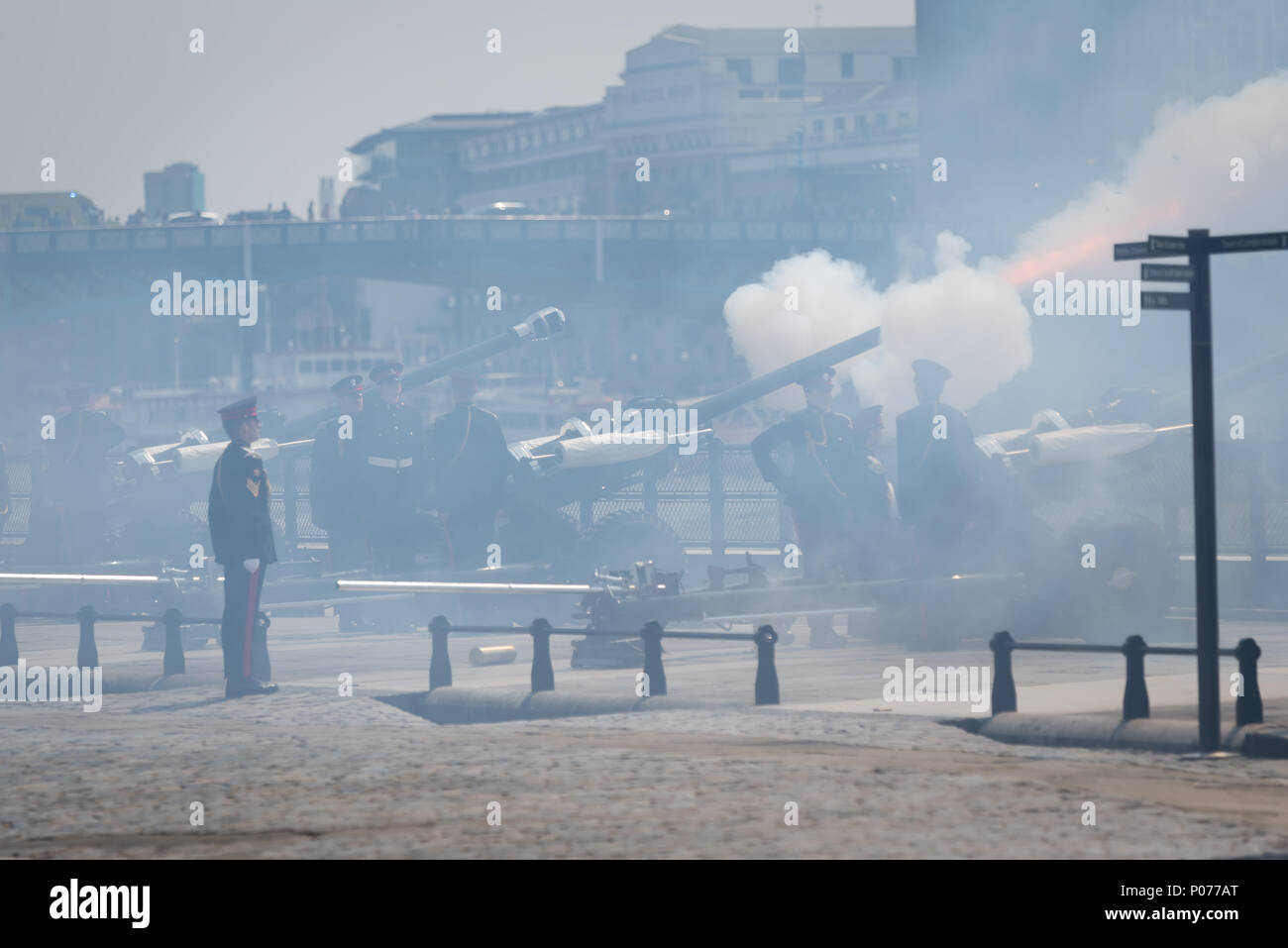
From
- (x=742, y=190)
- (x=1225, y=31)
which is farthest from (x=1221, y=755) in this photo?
(x=742, y=190)

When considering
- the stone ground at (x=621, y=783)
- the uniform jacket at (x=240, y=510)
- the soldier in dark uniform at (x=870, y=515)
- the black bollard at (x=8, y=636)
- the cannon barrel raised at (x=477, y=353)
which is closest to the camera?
the stone ground at (x=621, y=783)

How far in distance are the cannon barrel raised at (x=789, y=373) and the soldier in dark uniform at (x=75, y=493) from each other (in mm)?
6465

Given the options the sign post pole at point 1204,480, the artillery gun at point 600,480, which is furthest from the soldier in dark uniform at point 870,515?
the sign post pole at point 1204,480

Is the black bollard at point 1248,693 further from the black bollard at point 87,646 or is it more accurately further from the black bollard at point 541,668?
the black bollard at point 87,646

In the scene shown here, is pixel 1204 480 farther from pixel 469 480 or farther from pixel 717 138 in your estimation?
pixel 717 138

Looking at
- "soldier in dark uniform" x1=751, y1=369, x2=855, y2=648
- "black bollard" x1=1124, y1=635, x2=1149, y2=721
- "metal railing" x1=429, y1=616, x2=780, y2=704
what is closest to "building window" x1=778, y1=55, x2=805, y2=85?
"soldier in dark uniform" x1=751, y1=369, x2=855, y2=648

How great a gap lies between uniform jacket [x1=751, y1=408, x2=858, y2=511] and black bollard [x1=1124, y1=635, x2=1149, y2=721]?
5.44 meters

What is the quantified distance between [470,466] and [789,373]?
3518 millimetres

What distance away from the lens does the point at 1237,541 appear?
22219 mm

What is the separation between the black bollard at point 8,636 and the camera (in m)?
14.5

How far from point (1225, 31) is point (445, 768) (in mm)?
37851

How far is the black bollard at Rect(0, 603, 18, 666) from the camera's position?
1448 cm

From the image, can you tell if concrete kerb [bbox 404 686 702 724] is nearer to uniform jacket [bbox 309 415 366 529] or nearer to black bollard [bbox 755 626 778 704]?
black bollard [bbox 755 626 778 704]

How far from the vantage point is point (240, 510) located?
12.5 m
